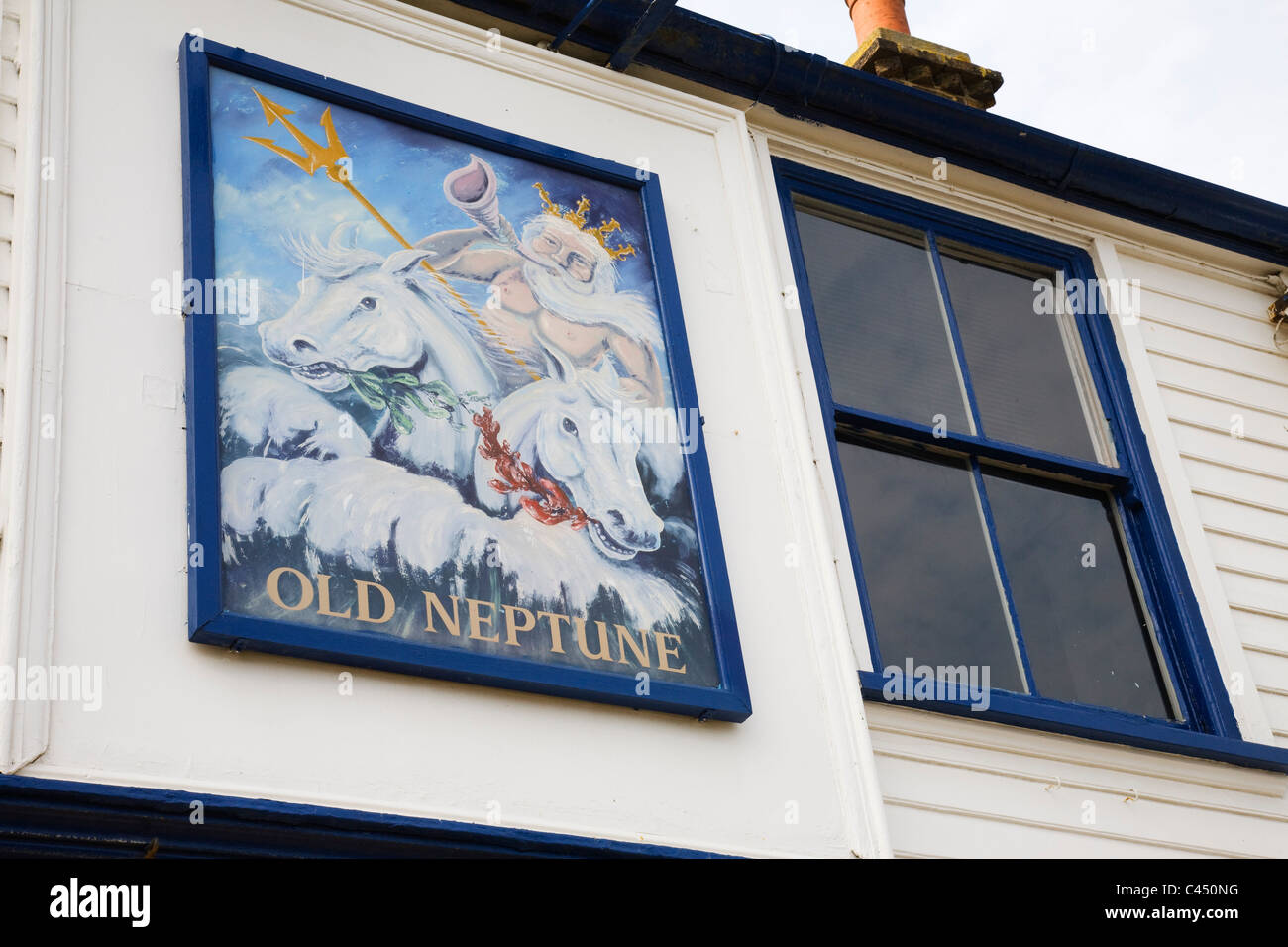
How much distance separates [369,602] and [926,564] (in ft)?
7.98

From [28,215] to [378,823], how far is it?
1911 mm

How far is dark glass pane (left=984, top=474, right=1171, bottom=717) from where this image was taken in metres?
5.93

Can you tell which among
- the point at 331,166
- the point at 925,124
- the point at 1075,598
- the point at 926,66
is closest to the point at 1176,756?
the point at 1075,598

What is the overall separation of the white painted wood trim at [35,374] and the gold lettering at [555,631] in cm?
135

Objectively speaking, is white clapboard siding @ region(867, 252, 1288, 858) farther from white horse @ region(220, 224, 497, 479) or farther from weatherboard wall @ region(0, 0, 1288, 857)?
white horse @ region(220, 224, 497, 479)

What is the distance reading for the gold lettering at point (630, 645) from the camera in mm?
4605

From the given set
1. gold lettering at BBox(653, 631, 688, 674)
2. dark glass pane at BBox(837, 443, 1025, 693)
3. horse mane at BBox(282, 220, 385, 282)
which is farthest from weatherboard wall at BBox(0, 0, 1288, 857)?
horse mane at BBox(282, 220, 385, 282)

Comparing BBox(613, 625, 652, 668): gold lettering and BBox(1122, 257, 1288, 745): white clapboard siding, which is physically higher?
BBox(1122, 257, 1288, 745): white clapboard siding

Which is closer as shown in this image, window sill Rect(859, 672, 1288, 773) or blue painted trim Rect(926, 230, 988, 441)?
window sill Rect(859, 672, 1288, 773)

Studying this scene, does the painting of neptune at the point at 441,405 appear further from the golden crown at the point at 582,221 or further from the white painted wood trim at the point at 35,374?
the white painted wood trim at the point at 35,374

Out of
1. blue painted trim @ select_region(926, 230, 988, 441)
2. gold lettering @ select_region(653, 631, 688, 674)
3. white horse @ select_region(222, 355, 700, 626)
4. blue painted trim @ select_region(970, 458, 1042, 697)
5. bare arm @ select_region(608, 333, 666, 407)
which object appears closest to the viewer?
white horse @ select_region(222, 355, 700, 626)

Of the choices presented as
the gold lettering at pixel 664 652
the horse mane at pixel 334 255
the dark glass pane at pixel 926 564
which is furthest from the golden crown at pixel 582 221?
the gold lettering at pixel 664 652

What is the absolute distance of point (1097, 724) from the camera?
5551 millimetres

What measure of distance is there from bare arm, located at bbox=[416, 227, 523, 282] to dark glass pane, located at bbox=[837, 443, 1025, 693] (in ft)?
5.07
